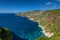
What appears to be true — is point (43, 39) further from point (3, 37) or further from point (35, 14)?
point (35, 14)

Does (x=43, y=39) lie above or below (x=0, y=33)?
below

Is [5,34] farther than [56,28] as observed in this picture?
No

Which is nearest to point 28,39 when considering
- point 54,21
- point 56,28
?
point 56,28

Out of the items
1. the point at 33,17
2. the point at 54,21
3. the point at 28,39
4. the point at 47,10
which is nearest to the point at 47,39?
the point at 28,39

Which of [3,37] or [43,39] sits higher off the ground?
[3,37]

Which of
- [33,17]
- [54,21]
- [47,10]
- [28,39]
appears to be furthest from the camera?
[33,17]

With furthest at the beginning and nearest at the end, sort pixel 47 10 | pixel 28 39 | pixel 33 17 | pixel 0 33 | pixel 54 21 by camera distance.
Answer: pixel 33 17
pixel 47 10
pixel 54 21
pixel 28 39
pixel 0 33

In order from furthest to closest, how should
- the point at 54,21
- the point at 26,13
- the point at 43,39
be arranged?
the point at 26,13 < the point at 54,21 < the point at 43,39

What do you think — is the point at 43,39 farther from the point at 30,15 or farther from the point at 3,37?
the point at 30,15

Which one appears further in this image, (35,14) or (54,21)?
(35,14)
